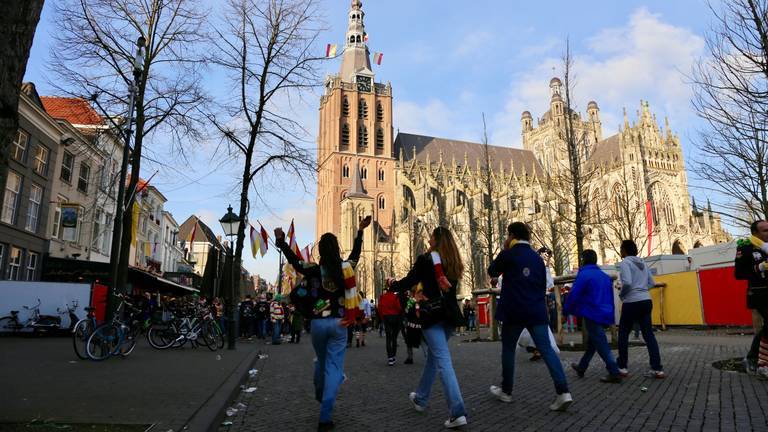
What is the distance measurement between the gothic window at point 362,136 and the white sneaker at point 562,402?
231ft

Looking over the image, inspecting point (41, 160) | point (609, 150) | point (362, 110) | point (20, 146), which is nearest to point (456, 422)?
point (20, 146)

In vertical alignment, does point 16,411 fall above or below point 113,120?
below

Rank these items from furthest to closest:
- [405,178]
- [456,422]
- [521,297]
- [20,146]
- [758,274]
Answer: [405,178]
[20,146]
[758,274]
[521,297]
[456,422]

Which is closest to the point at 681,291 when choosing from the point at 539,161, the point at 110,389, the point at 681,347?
the point at 681,347

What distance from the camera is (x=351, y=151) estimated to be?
7281 cm

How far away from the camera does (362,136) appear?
74.6 m

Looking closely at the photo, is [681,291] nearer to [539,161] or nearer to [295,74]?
[295,74]

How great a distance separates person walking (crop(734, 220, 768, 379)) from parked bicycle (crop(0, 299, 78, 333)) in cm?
1835

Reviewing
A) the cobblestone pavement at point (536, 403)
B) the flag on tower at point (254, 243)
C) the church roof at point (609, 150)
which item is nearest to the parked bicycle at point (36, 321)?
the flag on tower at point (254, 243)

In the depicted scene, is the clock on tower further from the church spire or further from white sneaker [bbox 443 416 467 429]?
white sneaker [bbox 443 416 467 429]

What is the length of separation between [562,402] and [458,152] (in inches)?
3207

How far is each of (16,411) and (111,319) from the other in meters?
5.85

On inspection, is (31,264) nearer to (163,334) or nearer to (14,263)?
(14,263)

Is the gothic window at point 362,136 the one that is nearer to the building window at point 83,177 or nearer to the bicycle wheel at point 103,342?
the building window at point 83,177
